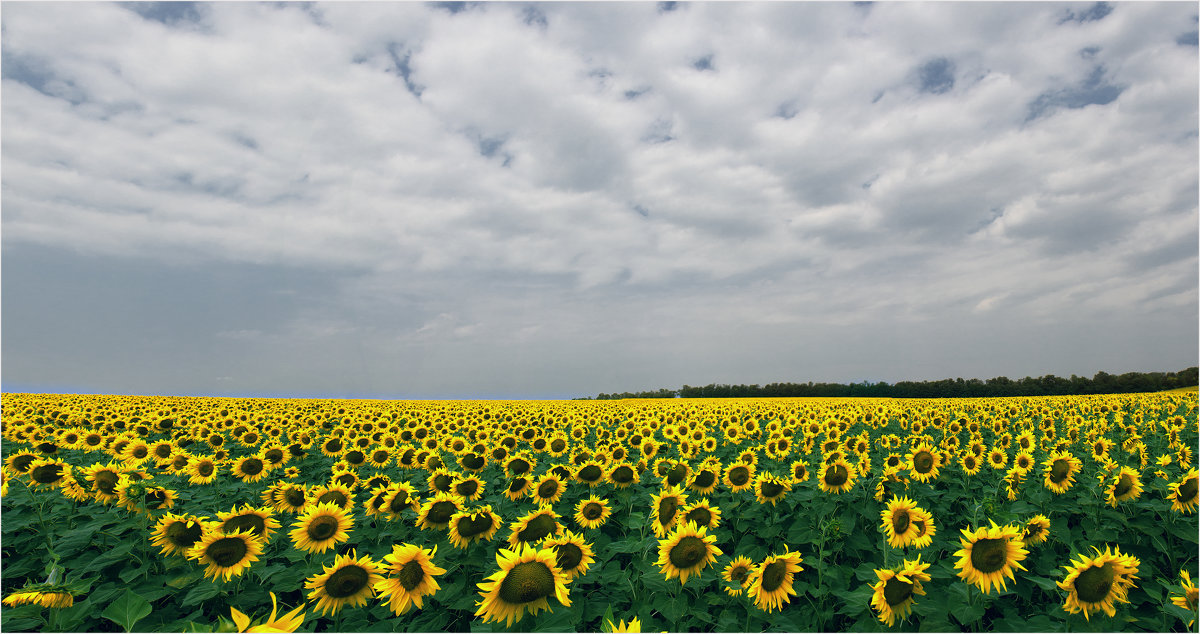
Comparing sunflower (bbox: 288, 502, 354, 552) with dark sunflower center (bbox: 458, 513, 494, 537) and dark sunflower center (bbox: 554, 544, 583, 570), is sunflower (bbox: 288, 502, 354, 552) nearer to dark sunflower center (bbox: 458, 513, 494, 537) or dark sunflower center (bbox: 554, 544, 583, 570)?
dark sunflower center (bbox: 458, 513, 494, 537)

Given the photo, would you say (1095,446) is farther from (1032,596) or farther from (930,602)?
(930,602)

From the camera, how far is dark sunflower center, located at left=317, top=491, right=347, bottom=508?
644 cm

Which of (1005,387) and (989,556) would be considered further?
(1005,387)

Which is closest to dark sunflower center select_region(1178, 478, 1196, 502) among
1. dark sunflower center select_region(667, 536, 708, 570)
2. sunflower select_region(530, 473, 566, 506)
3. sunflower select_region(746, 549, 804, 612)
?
sunflower select_region(746, 549, 804, 612)

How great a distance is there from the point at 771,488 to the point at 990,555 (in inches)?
113

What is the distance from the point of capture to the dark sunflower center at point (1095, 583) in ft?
14.2

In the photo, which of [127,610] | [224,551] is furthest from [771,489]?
[127,610]

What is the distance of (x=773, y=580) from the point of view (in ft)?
16.3

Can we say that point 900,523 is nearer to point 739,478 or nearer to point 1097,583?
point 1097,583

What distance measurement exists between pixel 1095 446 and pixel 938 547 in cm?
513

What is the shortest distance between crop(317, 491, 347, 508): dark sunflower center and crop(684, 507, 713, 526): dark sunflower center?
4.08 m

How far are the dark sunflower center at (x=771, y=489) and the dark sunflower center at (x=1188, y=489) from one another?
440 centimetres

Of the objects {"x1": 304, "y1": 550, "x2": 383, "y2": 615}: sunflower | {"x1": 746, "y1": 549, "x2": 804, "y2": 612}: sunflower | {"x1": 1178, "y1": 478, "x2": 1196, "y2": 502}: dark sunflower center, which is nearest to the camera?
{"x1": 304, "y1": 550, "x2": 383, "y2": 615}: sunflower

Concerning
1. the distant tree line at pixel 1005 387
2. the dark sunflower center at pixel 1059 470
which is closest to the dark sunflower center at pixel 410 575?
the dark sunflower center at pixel 1059 470
